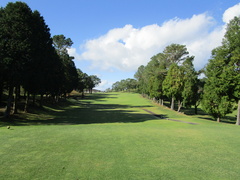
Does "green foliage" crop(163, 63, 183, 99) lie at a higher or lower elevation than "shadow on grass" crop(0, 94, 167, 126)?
higher

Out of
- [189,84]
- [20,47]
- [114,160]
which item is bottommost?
[114,160]

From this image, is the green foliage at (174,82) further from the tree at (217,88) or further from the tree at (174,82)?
the tree at (217,88)

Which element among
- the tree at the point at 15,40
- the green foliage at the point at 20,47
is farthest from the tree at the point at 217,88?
the tree at the point at 15,40

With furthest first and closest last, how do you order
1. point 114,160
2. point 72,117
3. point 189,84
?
→ 1. point 189,84
2. point 72,117
3. point 114,160

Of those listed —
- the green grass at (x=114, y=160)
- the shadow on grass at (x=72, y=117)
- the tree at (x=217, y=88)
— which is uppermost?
the tree at (x=217, y=88)

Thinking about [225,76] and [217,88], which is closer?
[225,76]

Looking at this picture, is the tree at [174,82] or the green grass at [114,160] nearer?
the green grass at [114,160]

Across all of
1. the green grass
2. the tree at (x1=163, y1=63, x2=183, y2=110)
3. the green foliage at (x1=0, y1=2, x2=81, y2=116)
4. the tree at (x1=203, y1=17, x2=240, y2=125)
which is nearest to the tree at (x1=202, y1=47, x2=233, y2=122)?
the tree at (x1=203, y1=17, x2=240, y2=125)

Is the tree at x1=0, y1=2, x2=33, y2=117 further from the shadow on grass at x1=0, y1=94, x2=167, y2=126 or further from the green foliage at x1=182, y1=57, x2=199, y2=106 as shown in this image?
the green foliage at x1=182, y1=57, x2=199, y2=106

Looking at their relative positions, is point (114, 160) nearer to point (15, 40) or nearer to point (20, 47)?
point (20, 47)

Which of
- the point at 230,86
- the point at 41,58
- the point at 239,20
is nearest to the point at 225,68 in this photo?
the point at 230,86

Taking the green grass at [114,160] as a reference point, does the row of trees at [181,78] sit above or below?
above

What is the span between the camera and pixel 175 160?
6.39m

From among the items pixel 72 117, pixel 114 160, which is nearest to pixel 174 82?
pixel 72 117
